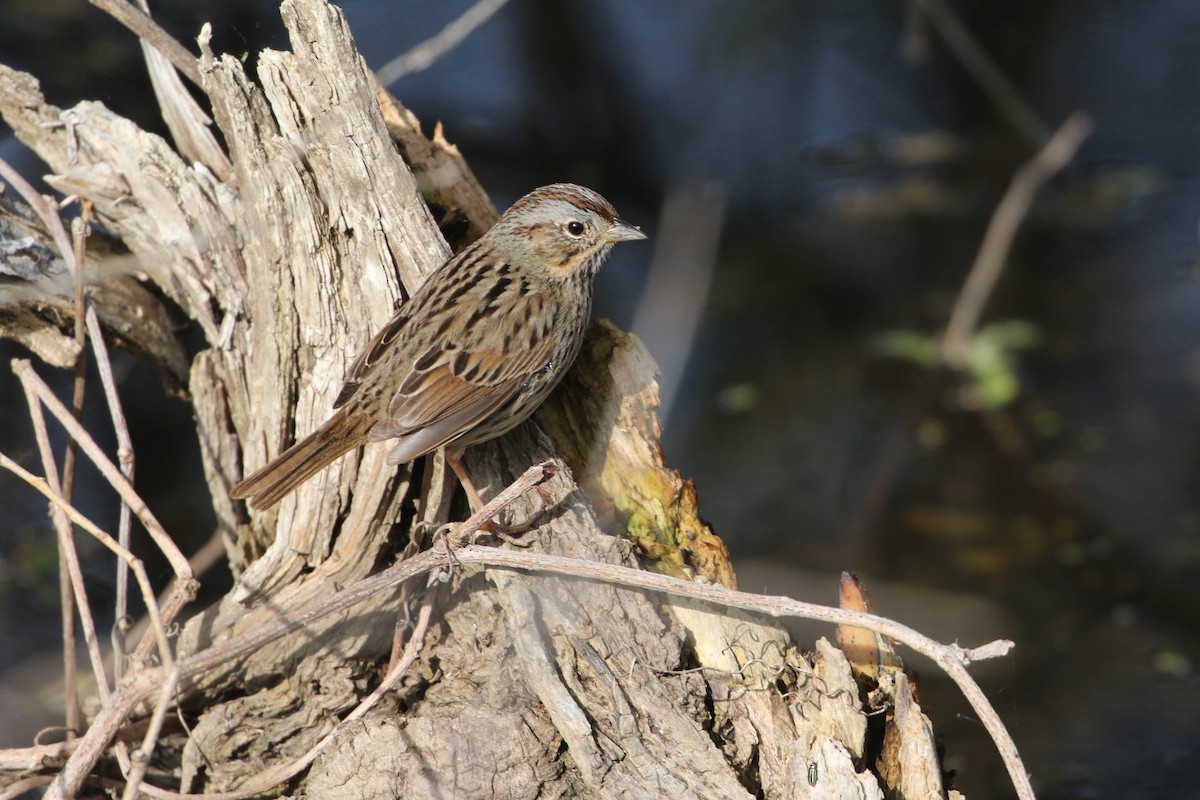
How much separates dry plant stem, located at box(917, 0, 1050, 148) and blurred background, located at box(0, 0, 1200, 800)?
0.05 metres

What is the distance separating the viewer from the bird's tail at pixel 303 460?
3.56 metres

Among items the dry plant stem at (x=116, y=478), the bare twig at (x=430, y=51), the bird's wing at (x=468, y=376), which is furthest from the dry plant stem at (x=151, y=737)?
the bare twig at (x=430, y=51)

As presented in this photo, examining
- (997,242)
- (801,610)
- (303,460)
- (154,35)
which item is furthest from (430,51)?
(997,242)

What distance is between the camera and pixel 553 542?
3.39 metres

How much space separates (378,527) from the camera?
3.68 metres

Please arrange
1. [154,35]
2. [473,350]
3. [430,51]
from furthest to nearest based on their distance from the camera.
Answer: [430,51] → [154,35] → [473,350]

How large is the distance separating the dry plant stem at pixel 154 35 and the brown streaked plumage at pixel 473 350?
1079mm

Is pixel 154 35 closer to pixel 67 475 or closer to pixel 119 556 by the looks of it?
pixel 67 475

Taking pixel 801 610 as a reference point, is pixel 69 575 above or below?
below

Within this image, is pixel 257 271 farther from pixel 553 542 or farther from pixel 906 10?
pixel 906 10

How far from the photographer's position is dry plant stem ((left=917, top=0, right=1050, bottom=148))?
316 inches

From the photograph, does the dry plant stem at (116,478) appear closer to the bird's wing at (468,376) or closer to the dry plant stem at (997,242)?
the bird's wing at (468,376)

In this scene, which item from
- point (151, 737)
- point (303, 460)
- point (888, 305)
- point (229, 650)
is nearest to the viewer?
point (151, 737)

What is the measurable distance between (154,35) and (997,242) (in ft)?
15.6
